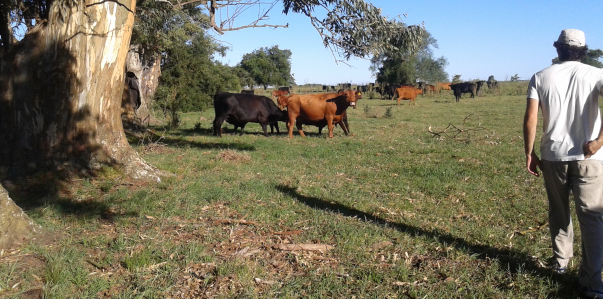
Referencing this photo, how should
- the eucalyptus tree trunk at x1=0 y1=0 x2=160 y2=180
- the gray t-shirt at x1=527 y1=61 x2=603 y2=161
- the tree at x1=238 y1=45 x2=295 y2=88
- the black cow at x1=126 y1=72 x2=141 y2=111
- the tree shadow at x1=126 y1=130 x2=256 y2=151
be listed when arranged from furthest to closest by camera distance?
the tree at x1=238 y1=45 x2=295 y2=88 < the black cow at x1=126 y1=72 x2=141 y2=111 < the tree shadow at x1=126 y1=130 x2=256 y2=151 < the eucalyptus tree trunk at x1=0 y1=0 x2=160 y2=180 < the gray t-shirt at x1=527 y1=61 x2=603 y2=161

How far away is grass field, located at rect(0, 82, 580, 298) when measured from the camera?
146 inches

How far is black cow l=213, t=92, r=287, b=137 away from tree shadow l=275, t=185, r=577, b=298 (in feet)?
28.0

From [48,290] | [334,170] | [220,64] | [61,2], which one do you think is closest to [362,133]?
[334,170]

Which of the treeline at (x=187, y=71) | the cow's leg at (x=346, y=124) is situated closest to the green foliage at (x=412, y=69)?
the treeline at (x=187, y=71)

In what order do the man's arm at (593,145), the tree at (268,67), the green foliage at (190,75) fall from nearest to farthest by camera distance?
the man's arm at (593,145)
the green foliage at (190,75)
the tree at (268,67)

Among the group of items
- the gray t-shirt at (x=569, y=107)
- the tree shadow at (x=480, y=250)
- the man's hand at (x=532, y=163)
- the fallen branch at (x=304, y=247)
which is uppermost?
the gray t-shirt at (x=569, y=107)

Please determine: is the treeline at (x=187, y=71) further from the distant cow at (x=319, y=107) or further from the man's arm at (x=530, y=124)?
the man's arm at (x=530, y=124)

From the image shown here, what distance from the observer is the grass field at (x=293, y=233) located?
3.72 meters

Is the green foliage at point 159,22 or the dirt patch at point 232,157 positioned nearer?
the dirt patch at point 232,157

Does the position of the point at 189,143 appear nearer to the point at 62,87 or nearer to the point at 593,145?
the point at 62,87

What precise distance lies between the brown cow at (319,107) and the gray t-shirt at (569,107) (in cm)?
1051

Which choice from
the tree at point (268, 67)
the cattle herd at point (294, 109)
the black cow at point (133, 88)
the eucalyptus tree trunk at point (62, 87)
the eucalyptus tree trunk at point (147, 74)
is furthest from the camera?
the tree at point (268, 67)

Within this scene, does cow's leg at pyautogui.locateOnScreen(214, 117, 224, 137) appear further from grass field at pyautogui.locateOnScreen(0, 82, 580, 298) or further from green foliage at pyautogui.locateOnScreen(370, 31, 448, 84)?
green foliage at pyautogui.locateOnScreen(370, 31, 448, 84)

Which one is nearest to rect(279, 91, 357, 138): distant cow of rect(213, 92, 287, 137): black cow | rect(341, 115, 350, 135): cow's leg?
rect(341, 115, 350, 135): cow's leg
